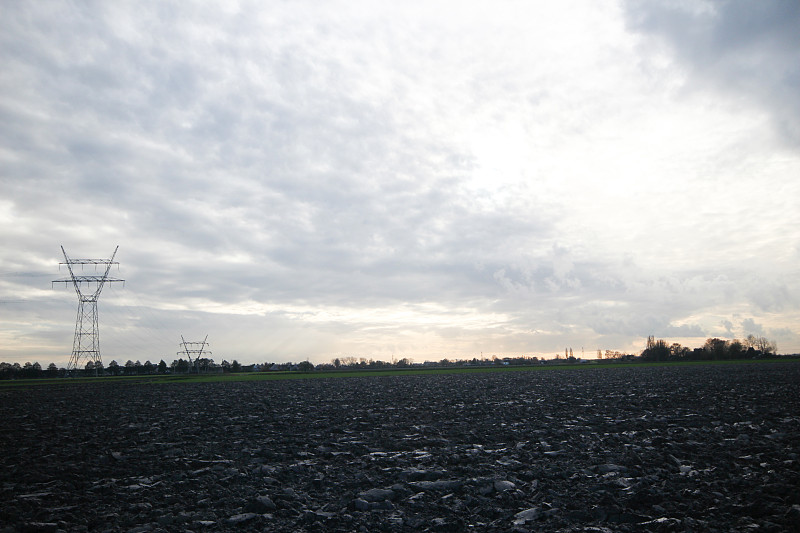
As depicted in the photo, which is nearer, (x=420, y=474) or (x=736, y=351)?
(x=420, y=474)

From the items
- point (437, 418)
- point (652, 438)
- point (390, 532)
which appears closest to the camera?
point (390, 532)

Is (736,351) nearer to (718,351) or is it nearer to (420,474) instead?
(718,351)

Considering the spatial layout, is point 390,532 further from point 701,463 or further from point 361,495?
point 701,463

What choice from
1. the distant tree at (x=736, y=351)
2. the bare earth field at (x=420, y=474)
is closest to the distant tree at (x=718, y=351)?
the distant tree at (x=736, y=351)

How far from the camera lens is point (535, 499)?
1169cm

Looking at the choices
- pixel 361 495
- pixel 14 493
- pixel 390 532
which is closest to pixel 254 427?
pixel 14 493

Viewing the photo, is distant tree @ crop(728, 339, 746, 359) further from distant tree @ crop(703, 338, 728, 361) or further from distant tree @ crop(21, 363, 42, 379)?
distant tree @ crop(21, 363, 42, 379)

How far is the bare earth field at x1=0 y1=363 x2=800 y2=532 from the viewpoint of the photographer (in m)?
10.6

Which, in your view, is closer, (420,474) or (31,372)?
(420,474)

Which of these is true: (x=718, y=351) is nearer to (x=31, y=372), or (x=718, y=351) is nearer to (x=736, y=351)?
(x=736, y=351)

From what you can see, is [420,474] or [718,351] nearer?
[420,474]

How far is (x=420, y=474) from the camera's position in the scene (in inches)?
558

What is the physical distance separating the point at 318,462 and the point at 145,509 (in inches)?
226

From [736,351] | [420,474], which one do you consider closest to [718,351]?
[736,351]
